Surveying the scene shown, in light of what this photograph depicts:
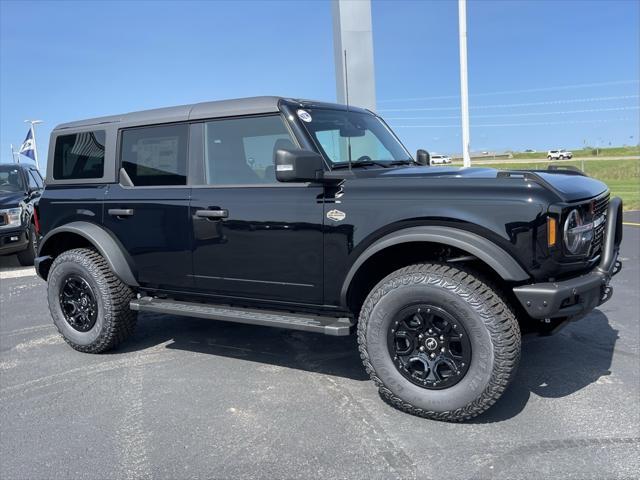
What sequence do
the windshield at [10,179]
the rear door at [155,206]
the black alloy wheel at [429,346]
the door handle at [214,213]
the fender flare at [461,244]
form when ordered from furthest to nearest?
the windshield at [10,179] < the rear door at [155,206] < the door handle at [214,213] < the black alloy wheel at [429,346] < the fender flare at [461,244]

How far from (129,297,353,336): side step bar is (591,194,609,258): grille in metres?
1.58

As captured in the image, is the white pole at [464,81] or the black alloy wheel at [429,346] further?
the white pole at [464,81]

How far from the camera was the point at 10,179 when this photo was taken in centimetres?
1017

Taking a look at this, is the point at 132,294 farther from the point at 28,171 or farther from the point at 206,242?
the point at 28,171

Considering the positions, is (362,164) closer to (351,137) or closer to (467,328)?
(351,137)

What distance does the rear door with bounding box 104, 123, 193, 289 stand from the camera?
416 cm

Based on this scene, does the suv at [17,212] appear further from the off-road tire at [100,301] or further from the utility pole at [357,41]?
the utility pole at [357,41]

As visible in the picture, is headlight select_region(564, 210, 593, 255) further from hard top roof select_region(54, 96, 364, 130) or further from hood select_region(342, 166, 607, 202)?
hard top roof select_region(54, 96, 364, 130)

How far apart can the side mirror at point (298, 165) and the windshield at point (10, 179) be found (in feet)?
27.7

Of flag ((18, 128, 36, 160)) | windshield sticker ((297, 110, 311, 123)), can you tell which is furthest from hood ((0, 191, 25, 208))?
flag ((18, 128, 36, 160))

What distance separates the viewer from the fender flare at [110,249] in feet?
14.6

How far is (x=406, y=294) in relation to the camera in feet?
10.6

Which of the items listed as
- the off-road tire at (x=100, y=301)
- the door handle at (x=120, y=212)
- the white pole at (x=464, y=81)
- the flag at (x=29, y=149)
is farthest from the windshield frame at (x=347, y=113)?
the flag at (x=29, y=149)

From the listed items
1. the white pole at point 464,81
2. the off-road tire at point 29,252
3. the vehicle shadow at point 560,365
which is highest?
the white pole at point 464,81
